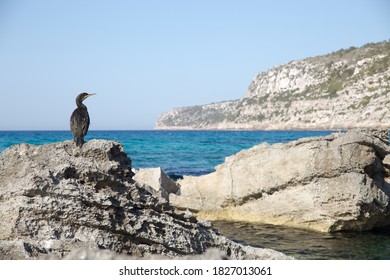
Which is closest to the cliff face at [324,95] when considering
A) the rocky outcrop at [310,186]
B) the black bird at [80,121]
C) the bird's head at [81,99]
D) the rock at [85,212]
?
the rocky outcrop at [310,186]

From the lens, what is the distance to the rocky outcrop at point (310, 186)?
36.7 feet

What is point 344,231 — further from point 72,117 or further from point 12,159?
point 12,159

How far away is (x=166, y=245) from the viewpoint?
6.18 meters

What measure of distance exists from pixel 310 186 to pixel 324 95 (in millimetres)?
127061

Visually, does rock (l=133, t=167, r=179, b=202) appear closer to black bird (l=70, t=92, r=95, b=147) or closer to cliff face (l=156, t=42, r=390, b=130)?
black bird (l=70, t=92, r=95, b=147)

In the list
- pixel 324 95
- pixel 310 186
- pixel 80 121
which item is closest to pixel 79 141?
pixel 80 121

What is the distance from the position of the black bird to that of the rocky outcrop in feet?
19.3

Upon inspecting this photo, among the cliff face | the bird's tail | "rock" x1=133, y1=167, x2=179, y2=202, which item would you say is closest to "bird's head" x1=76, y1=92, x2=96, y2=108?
the bird's tail

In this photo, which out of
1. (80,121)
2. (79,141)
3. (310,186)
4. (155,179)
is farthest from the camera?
(155,179)

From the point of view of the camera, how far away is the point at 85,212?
19.2ft

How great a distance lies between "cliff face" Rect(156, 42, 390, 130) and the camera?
105 metres

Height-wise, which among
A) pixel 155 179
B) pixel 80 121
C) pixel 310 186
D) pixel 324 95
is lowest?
pixel 155 179

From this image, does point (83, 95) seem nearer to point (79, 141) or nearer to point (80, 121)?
point (80, 121)
